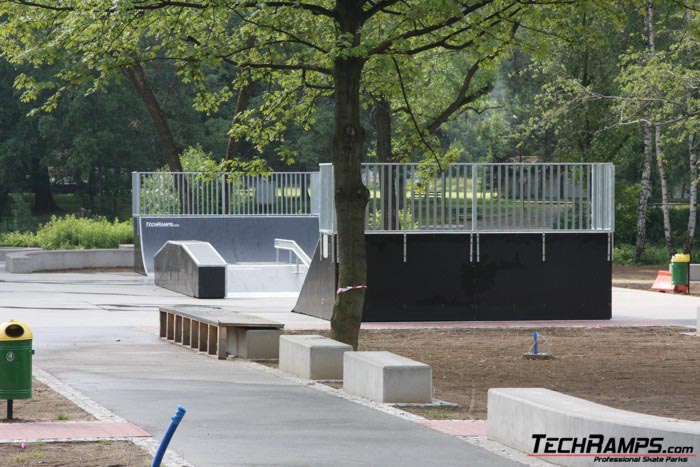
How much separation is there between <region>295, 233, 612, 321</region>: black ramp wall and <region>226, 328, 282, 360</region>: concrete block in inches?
236

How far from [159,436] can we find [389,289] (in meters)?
13.8

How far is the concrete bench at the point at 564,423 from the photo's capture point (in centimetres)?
833

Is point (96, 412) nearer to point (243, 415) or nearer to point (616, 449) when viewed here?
point (243, 415)

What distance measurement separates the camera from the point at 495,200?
2436 centimetres

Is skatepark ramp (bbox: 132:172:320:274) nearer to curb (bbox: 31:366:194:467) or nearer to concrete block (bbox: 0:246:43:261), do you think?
concrete block (bbox: 0:246:43:261)

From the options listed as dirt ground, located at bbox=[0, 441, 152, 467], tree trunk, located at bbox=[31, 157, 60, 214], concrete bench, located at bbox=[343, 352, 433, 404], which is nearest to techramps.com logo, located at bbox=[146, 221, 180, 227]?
concrete bench, located at bbox=[343, 352, 433, 404]

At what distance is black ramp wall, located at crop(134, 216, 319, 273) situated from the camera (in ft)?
126

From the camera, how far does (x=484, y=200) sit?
24297mm

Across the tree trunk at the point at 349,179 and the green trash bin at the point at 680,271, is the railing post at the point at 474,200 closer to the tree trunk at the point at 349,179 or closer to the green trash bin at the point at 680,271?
the tree trunk at the point at 349,179

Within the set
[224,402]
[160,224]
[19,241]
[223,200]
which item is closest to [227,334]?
[224,402]

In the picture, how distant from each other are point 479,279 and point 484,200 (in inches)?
60.1

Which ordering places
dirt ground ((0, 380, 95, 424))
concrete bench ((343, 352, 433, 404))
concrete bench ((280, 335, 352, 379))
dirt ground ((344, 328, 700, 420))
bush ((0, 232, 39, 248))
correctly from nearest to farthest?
dirt ground ((0, 380, 95, 424)) < concrete bench ((343, 352, 433, 404)) < dirt ground ((344, 328, 700, 420)) < concrete bench ((280, 335, 352, 379)) < bush ((0, 232, 39, 248))

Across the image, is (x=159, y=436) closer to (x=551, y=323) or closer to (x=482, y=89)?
(x=551, y=323)

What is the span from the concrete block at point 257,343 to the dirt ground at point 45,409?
4.53 m
